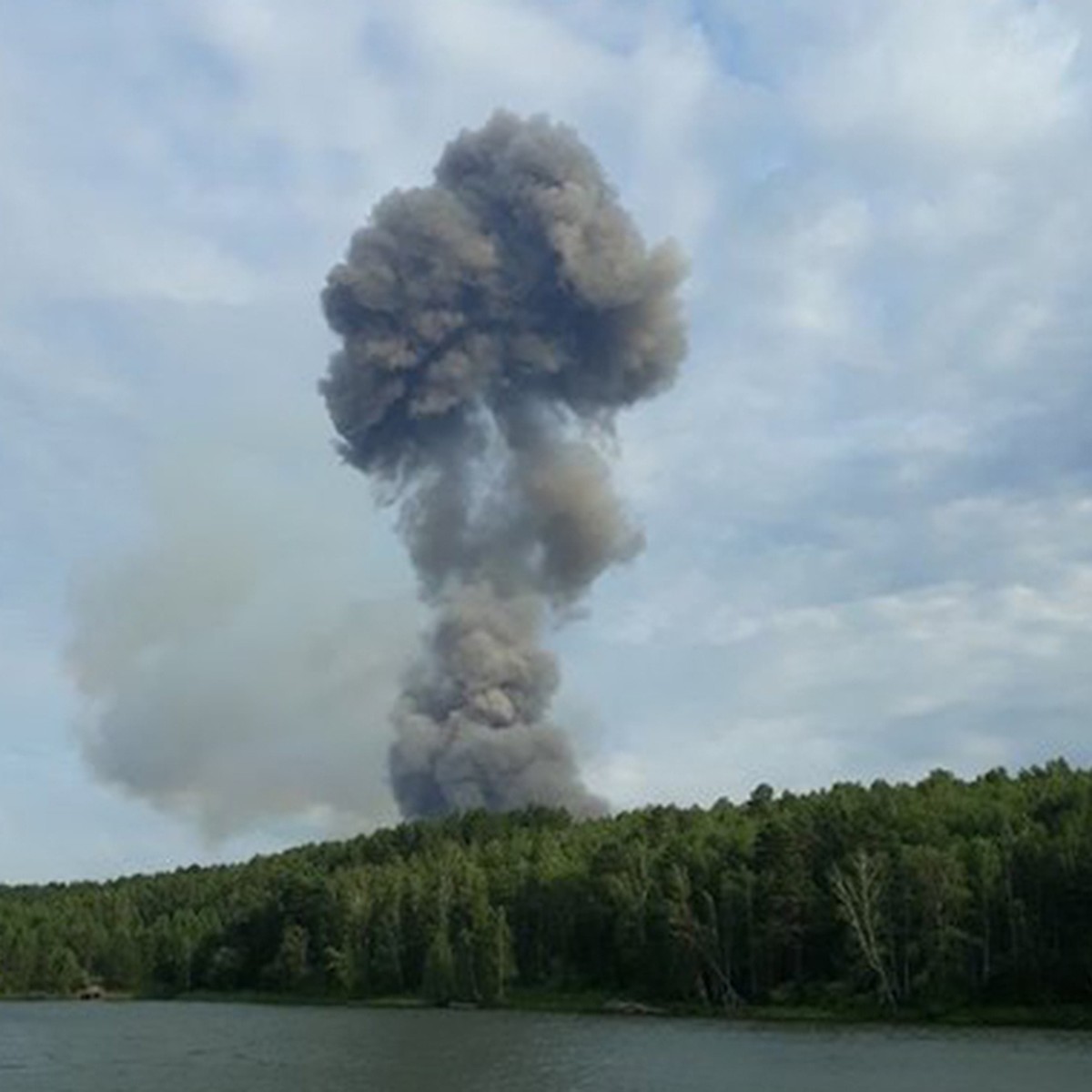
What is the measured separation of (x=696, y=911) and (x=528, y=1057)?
1558 inches

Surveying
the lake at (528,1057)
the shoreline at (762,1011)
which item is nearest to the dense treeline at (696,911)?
the shoreline at (762,1011)

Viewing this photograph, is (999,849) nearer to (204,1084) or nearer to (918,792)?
(918,792)

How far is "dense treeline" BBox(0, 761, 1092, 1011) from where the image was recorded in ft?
281

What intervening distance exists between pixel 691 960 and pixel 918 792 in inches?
1038

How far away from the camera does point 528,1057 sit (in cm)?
6303

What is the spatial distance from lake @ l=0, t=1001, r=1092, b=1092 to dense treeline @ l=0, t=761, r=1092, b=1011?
8.97 meters

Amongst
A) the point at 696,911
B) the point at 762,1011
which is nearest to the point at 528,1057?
the point at 762,1011

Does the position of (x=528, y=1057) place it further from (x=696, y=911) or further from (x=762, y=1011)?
(x=696, y=911)

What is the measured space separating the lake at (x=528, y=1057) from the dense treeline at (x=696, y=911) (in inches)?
353

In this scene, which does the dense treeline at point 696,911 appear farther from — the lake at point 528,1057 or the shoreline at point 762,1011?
the lake at point 528,1057

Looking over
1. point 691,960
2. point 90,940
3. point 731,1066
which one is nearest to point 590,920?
point 691,960

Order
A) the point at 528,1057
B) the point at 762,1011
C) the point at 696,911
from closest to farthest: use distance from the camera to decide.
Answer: the point at 528,1057 → the point at 762,1011 → the point at 696,911

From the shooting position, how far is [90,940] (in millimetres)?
165250

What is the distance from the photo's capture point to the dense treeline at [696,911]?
281 ft
